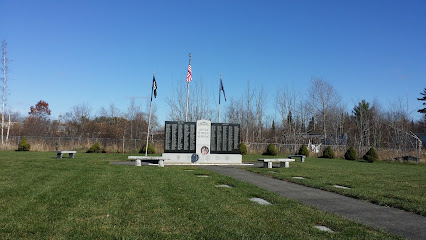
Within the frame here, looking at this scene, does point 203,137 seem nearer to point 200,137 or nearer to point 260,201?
point 200,137

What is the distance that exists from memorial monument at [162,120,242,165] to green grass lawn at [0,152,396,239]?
37.3ft

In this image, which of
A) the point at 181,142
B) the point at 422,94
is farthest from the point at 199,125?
the point at 422,94

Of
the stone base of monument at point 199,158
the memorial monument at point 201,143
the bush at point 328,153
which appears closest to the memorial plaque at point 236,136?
the memorial monument at point 201,143

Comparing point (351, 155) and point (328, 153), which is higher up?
point (328, 153)

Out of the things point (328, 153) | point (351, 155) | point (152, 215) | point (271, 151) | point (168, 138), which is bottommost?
point (152, 215)

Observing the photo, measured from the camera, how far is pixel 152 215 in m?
5.64

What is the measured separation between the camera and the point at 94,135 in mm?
42688

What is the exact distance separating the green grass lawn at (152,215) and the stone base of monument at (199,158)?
11425mm

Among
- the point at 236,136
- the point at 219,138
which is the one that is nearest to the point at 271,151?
the point at 236,136

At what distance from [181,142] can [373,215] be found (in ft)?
48.4

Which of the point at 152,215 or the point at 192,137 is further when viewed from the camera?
the point at 192,137

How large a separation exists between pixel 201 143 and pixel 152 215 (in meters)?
14.9

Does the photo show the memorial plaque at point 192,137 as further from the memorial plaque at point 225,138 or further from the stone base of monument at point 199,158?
the memorial plaque at point 225,138

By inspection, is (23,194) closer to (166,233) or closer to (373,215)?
(166,233)
